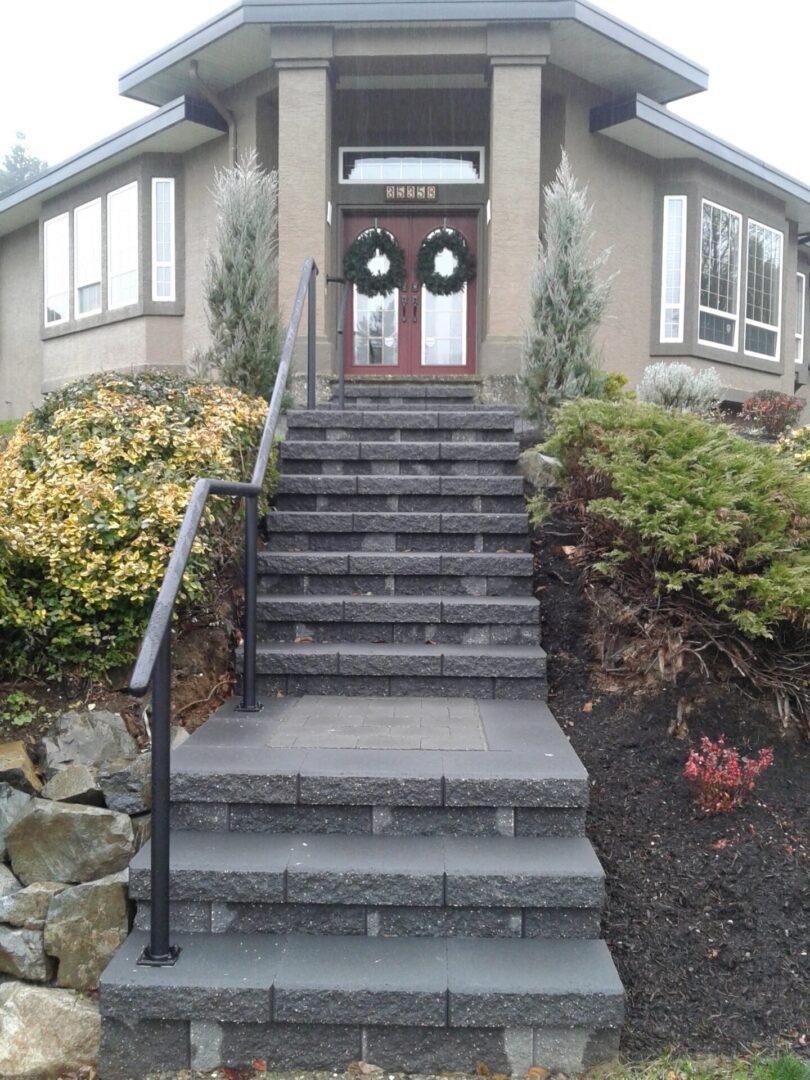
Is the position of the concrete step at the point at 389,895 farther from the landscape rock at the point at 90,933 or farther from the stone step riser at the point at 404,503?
the stone step riser at the point at 404,503

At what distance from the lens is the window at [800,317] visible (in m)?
16.0

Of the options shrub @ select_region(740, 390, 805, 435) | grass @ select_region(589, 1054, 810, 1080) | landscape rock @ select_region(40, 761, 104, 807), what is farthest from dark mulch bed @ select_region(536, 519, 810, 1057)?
shrub @ select_region(740, 390, 805, 435)

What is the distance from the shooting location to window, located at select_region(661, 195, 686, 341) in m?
11.4

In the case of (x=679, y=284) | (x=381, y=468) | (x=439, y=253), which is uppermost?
(x=439, y=253)

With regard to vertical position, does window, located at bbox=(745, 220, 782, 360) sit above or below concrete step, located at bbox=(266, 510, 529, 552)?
above

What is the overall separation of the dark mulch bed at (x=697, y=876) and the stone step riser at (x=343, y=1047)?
0.22 metres

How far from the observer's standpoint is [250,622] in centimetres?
368

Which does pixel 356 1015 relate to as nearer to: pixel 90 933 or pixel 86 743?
pixel 90 933

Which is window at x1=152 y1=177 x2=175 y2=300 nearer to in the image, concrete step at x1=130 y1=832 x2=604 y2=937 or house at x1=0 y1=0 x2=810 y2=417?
house at x1=0 y1=0 x2=810 y2=417

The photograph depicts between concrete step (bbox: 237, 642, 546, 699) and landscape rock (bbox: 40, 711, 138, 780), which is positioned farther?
concrete step (bbox: 237, 642, 546, 699)

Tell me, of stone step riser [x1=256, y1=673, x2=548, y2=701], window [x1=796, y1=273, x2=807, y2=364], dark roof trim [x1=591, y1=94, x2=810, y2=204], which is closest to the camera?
stone step riser [x1=256, y1=673, x2=548, y2=701]

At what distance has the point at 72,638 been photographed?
3668 millimetres

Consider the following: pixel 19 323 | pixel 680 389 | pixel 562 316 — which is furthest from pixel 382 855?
pixel 19 323

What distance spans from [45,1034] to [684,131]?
1132 cm
